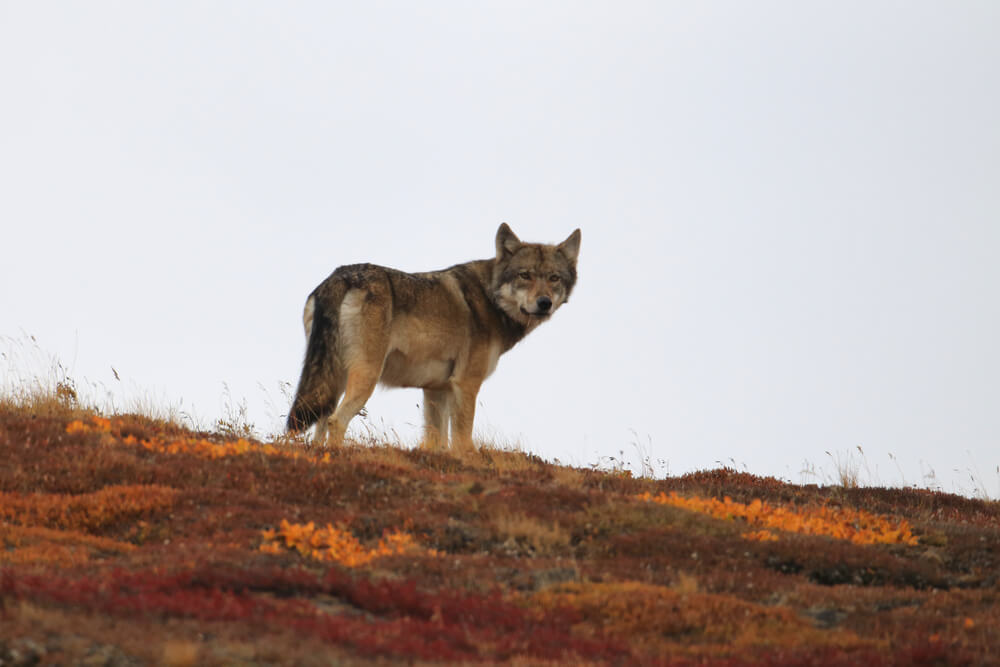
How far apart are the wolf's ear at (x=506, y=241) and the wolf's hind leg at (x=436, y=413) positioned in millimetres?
2395

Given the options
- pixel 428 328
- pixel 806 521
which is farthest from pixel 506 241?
pixel 806 521

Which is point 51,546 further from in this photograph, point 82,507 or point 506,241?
point 506,241

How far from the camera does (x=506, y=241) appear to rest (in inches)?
651

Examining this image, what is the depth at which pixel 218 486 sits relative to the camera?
11453 mm

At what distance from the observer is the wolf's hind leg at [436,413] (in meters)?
15.8

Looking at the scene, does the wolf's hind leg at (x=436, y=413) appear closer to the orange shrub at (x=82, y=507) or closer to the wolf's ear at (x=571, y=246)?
the wolf's ear at (x=571, y=246)

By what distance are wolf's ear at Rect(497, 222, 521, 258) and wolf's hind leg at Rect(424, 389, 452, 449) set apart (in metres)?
2.39

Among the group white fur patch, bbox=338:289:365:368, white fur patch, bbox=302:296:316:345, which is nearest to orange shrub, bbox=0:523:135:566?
white fur patch, bbox=338:289:365:368

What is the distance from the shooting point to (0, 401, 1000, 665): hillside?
6.97 metres

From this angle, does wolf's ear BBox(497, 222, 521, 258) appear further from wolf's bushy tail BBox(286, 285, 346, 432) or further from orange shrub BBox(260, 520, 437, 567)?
orange shrub BBox(260, 520, 437, 567)

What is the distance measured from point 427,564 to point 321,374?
17.5 ft

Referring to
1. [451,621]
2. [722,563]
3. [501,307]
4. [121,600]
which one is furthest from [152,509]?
[501,307]

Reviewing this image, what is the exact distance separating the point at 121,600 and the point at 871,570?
700cm

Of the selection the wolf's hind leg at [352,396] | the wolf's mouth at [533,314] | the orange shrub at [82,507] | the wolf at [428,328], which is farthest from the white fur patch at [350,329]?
the orange shrub at [82,507]
